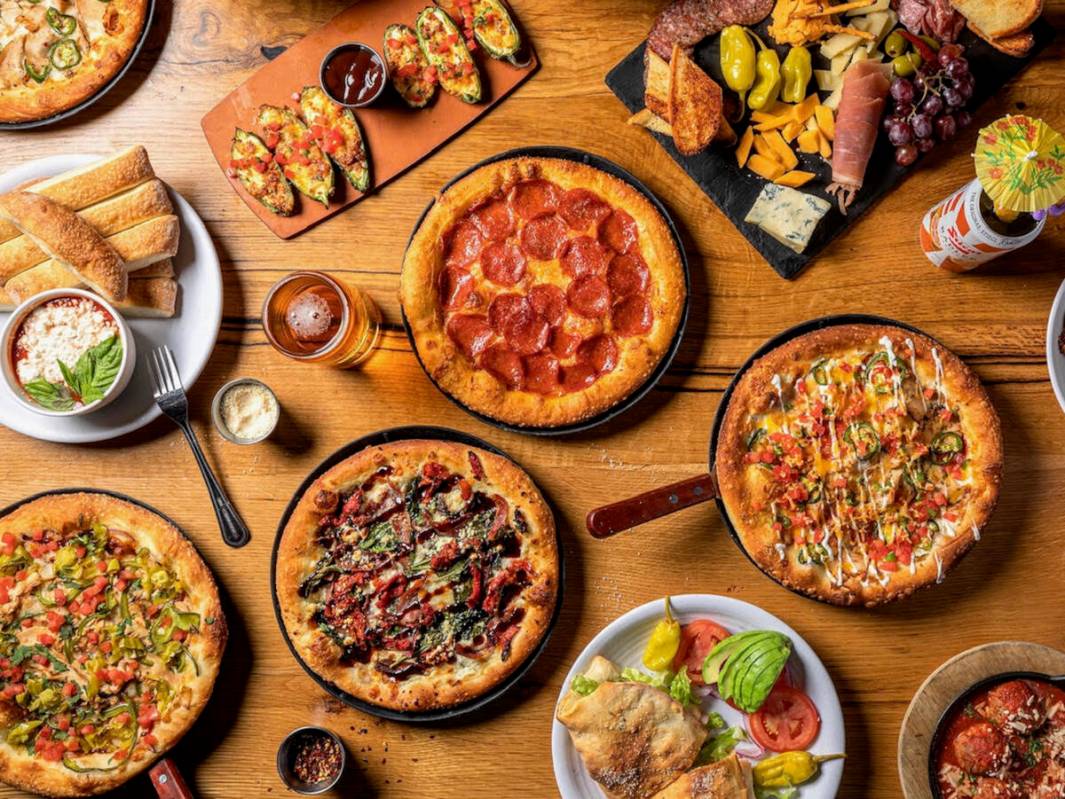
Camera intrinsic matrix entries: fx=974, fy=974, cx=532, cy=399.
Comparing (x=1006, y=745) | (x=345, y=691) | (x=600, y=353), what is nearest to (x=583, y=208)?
(x=600, y=353)

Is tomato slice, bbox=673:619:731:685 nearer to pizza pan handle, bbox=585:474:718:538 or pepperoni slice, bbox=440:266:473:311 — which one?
pizza pan handle, bbox=585:474:718:538

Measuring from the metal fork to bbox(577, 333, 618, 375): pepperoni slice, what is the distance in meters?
1.64

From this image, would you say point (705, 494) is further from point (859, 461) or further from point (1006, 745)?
point (1006, 745)

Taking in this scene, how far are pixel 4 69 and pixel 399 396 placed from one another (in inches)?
91.5

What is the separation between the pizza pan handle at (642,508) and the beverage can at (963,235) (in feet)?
4.53

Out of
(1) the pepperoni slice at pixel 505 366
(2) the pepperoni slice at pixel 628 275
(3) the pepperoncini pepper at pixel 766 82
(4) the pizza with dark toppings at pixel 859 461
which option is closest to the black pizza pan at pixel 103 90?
(1) the pepperoni slice at pixel 505 366

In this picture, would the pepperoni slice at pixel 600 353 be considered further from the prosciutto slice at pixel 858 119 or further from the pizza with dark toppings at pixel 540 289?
the prosciutto slice at pixel 858 119

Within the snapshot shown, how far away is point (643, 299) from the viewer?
4.11 meters

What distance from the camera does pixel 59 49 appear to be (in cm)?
437

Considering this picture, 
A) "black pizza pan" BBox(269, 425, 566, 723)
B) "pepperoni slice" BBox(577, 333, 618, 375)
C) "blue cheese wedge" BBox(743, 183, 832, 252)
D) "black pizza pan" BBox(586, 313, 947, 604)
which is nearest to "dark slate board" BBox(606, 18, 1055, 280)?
"blue cheese wedge" BBox(743, 183, 832, 252)

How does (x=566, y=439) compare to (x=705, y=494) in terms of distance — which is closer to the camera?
(x=705, y=494)

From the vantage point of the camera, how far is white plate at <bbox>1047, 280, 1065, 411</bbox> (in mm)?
3979

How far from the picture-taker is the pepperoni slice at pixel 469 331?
4.12 meters

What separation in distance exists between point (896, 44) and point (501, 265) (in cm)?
189
